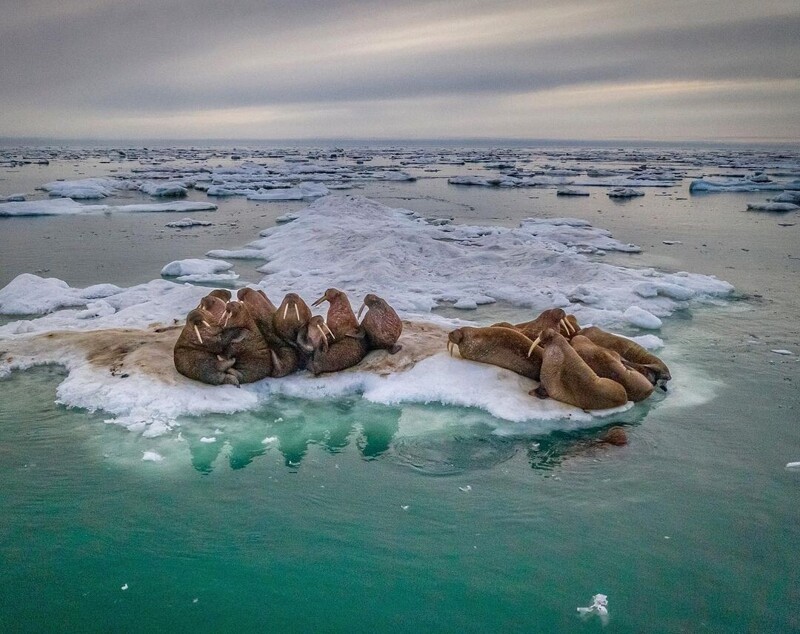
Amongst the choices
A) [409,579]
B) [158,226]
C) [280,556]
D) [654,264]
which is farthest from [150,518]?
[158,226]

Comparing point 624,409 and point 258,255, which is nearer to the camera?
point 624,409

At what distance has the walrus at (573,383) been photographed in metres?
7.59

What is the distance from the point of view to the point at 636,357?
8703mm

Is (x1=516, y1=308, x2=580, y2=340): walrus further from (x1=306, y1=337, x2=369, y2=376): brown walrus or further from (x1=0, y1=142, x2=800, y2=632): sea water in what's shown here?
(x1=306, y1=337, x2=369, y2=376): brown walrus

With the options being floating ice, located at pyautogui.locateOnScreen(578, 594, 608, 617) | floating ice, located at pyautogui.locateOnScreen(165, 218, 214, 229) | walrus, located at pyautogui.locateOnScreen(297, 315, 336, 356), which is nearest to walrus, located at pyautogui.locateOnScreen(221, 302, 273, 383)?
walrus, located at pyautogui.locateOnScreen(297, 315, 336, 356)

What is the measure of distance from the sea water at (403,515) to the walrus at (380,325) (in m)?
1.22

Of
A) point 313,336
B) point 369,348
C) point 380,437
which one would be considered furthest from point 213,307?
point 380,437

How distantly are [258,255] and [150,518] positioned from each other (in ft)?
44.9

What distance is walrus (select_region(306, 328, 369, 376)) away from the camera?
858 centimetres

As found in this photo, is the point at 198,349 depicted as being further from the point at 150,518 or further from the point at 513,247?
the point at 513,247

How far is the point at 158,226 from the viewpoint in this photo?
25359mm

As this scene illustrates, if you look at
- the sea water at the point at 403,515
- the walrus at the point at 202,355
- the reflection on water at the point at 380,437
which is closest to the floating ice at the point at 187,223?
the sea water at the point at 403,515

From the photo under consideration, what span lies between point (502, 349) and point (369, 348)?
1.97 m

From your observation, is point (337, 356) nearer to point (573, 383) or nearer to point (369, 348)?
point (369, 348)
